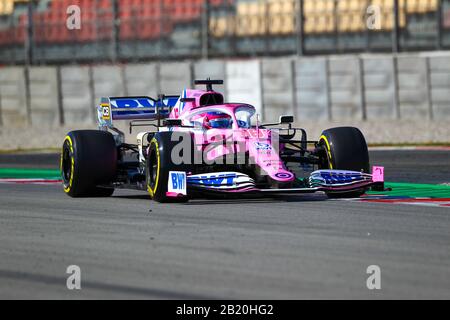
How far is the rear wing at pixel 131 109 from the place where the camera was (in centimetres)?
1343

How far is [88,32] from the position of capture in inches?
971

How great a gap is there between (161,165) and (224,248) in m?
3.07

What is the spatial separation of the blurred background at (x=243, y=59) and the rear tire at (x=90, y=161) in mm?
9558

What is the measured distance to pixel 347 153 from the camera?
1199 centimetres

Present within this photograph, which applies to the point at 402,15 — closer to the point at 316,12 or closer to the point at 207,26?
the point at 316,12

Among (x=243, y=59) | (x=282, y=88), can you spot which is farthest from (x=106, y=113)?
(x=243, y=59)

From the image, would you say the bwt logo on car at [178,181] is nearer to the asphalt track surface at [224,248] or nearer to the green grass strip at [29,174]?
the asphalt track surface at [224,248]

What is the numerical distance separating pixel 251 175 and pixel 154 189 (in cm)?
107

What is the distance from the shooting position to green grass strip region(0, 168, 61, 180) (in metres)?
16.6

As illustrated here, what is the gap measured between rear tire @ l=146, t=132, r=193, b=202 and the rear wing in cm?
187

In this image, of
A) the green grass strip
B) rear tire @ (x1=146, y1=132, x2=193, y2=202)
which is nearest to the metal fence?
the green grass strip

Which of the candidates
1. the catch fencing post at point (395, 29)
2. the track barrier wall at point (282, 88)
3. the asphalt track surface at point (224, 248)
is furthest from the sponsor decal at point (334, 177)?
the catch fencing post at point (395, 29)

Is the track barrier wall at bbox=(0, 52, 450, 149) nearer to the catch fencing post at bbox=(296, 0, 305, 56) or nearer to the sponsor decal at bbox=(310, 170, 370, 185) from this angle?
the catch fencing post at bbox=(296, 0, 305, 56)

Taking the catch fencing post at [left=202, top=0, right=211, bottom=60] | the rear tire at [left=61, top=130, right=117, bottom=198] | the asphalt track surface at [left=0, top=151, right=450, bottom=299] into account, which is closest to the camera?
the asphalt track surface at [left=0, top=151, right=450, bottom=299]
